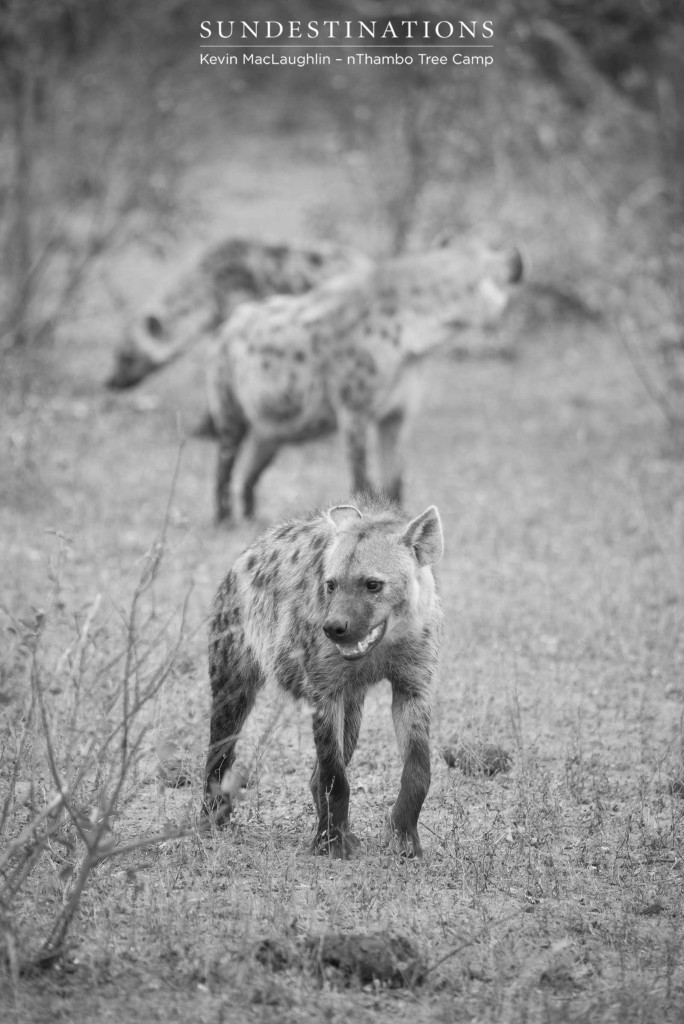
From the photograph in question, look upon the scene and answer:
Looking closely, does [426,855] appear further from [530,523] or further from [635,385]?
[635,385]

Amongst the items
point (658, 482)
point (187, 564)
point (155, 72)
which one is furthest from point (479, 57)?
point (187, 564)

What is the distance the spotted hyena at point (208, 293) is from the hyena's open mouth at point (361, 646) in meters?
6.11

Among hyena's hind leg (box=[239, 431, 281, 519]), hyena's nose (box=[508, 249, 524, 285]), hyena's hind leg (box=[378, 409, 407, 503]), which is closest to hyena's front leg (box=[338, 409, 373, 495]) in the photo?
hyena's hind leg (box=[378, 409, 407, 503])

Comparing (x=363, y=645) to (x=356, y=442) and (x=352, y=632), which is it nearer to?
(x=352, y=632)

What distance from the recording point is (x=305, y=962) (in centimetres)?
295

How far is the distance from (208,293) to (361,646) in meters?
6.24

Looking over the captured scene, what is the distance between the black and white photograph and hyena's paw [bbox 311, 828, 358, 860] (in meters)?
0.01

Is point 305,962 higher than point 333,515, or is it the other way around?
point 333,515

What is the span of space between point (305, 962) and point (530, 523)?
15.6 feet

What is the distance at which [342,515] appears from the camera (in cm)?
380

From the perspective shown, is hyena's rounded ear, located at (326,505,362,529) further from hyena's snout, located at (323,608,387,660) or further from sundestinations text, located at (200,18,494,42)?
sundestinations text, located at (200,18,494,42)

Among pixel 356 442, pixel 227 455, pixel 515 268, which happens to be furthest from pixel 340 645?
pixel 515 268

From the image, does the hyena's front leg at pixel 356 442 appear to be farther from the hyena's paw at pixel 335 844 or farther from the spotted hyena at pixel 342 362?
the hyena's paw at pixel 335 844

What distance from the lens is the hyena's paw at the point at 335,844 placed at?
11.7ft
